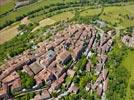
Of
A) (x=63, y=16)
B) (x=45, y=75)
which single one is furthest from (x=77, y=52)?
(x=63, y=16)

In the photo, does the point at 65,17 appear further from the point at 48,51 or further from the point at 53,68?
the point at 53,68

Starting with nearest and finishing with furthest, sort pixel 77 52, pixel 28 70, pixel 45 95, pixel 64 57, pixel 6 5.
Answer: pixel 45 95 < pixel 28 70 < pixel 64 57 < pixel 77 52 < pixel 6 5

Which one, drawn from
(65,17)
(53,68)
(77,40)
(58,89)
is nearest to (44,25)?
(65,17)

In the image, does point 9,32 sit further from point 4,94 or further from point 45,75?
point 4,94

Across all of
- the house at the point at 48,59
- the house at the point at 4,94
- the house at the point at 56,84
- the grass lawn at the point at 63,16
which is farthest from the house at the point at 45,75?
the grass lawn at the point at 63,16

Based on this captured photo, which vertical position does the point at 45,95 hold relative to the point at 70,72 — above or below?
below

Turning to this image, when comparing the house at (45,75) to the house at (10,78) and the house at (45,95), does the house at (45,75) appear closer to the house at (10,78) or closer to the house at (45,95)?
the house at (45,95)

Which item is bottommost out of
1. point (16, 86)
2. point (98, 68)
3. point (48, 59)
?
point (98, 68)
